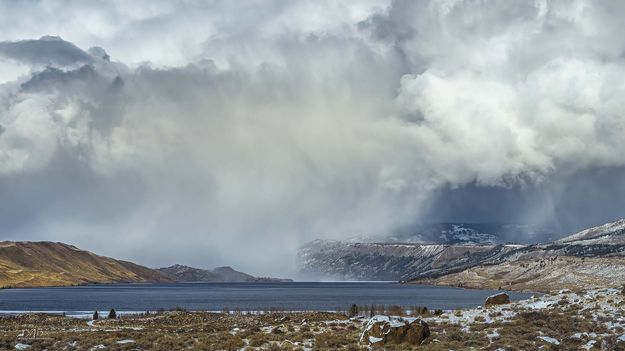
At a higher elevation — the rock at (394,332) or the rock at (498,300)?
the rock at (498,300)

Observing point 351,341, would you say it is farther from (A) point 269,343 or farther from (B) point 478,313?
(B) point 478,313

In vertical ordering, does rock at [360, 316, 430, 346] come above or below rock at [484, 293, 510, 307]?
below

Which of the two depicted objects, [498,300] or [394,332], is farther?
[498,300]


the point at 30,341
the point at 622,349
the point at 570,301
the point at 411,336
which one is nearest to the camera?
the point at 622,349

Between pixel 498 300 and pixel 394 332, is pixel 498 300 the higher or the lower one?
the higher one

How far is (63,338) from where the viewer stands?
52375 mm

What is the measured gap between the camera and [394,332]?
153 feet

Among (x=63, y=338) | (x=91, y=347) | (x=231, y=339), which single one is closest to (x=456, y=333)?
(x=231, y=339)

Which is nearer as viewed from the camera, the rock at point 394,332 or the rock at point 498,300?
the rock at point 394,332

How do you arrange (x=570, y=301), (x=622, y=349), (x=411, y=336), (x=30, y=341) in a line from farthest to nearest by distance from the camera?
1. (x=570, y=301)
2. (x=30, y=341)
3. (x=411, y=336)
4. (x=622, y=349)

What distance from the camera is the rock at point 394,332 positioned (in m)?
46.7

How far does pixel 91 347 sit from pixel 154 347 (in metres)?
5.57

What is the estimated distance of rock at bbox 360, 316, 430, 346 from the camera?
4669cm

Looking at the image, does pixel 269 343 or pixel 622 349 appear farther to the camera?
pixel 269 343
